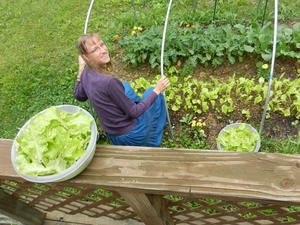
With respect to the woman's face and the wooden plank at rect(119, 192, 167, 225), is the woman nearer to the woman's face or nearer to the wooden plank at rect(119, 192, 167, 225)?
the woman's face

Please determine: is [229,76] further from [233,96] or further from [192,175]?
[192,175]

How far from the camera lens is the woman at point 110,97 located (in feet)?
6.01

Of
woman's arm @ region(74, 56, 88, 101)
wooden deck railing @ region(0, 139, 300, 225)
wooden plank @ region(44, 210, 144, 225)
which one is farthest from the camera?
wooden plank @ region(44, 210, 144, 225)

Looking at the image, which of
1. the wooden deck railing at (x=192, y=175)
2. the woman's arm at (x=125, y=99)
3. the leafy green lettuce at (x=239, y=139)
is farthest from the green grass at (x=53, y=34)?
the wooden deck railing at (x=192, y=175)

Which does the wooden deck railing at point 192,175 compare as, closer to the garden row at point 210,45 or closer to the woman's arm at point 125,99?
the woman's arm at point 125,99

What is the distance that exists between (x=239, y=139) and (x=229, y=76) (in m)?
1.37

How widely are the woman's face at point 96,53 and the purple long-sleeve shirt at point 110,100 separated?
0.27 feet

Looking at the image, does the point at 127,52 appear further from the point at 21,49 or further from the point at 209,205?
the point at 209,205

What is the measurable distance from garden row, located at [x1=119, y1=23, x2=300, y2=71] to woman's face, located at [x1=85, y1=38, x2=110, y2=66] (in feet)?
5.29

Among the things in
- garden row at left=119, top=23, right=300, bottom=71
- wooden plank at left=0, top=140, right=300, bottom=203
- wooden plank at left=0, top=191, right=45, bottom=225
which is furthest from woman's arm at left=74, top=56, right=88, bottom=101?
garden row at left=119, top=23, right=300, bottom=71

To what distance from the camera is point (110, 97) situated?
1899 mm

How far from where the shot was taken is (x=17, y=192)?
1742mm

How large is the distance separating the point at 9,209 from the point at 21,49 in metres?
3.43

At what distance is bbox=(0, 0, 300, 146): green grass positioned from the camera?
3627 mm
